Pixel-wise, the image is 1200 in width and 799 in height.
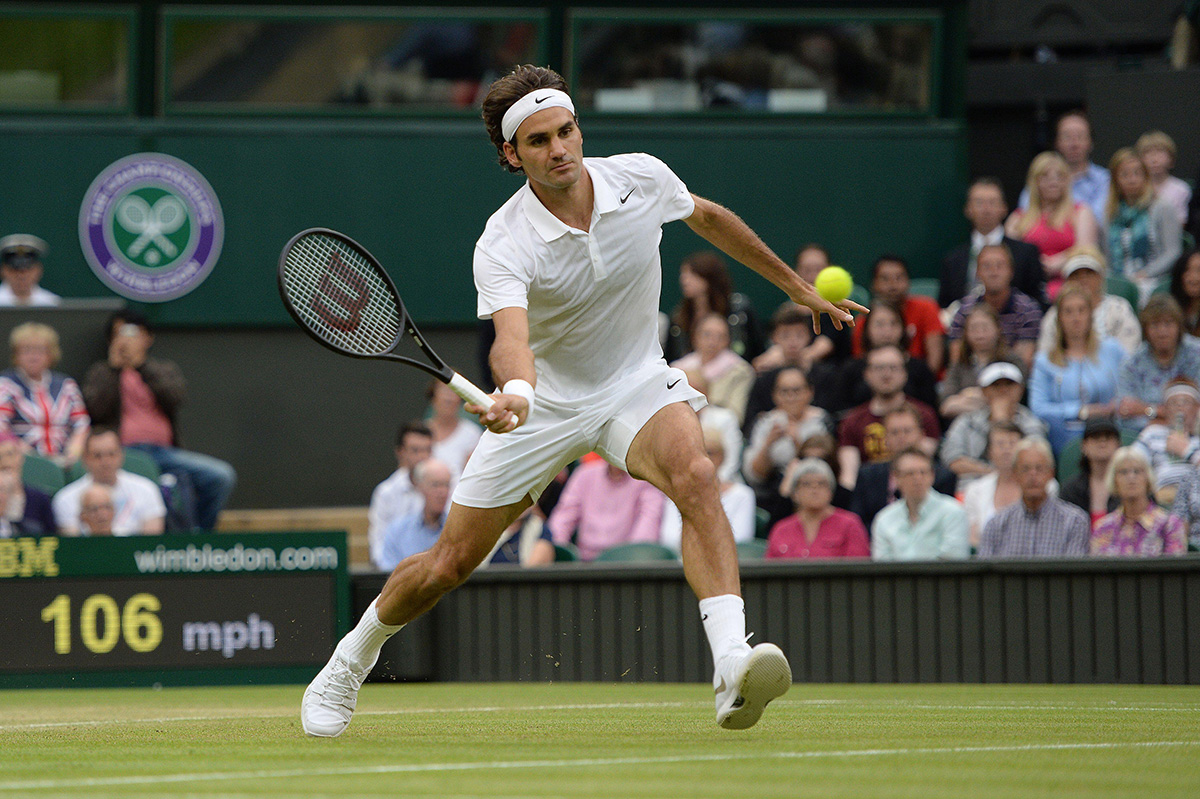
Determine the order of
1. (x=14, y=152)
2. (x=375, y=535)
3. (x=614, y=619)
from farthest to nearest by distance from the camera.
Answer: (x=14, y=152) < (x=375, y=535) < (x=614, y=619)

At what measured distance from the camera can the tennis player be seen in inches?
185

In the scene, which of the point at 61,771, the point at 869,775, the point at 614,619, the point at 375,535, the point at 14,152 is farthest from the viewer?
the point at 14,152

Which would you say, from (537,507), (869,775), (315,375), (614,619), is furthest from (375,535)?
(869,775)

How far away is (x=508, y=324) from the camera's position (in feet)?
14.9

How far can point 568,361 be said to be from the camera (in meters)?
4.96

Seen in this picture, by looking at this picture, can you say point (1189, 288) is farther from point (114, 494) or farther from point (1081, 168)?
point (114, 494)

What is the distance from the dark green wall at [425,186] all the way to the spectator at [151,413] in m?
1.92

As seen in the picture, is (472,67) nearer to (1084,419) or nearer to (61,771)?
(1084,419)

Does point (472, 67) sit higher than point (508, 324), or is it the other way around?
point (472, 67)

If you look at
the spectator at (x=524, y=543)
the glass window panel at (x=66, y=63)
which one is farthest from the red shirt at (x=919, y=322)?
the glass window panel at (x=66, y=63)

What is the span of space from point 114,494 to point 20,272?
236 centimetres

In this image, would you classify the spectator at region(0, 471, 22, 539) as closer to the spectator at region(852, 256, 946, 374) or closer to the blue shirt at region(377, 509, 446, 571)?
the blue shirt at region(377, 509, 446, 571)

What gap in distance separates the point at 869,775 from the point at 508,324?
1527mm

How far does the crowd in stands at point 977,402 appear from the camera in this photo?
820 centimetres
